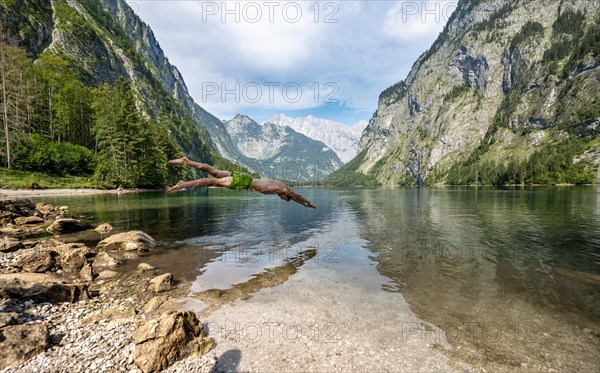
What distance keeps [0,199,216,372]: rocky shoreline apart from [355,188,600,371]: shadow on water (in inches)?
350

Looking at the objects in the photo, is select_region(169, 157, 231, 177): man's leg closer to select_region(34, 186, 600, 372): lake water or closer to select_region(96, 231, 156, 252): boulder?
select_region(34, 186, 600, 372): lake water

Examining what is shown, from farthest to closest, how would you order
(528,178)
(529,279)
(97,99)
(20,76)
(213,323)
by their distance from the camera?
(528,178) → (97,99) → (20,76) → (529,279) → (213,323)

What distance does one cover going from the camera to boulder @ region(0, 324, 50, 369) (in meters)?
7.74

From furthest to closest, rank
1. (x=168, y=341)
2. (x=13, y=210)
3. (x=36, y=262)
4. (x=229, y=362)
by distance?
(x=13, y=210) → (x=36, y=262) → (x=229, y=362) → (x=168, y=341)

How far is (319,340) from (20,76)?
9659 cm

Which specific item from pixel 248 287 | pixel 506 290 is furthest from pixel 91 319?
pixel 506 290

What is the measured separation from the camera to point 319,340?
10312 mm

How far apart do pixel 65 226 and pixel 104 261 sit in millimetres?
13833

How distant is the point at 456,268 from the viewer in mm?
19641

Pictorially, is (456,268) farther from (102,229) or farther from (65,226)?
(65,226)

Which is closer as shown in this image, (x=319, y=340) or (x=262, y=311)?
(x=319, y=340)

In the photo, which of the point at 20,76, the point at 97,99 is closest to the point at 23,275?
the point at 20,76

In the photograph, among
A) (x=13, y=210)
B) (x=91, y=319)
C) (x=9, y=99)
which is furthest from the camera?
(x=9, y=99)

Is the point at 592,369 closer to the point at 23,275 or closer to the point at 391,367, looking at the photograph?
the point at 391,367
